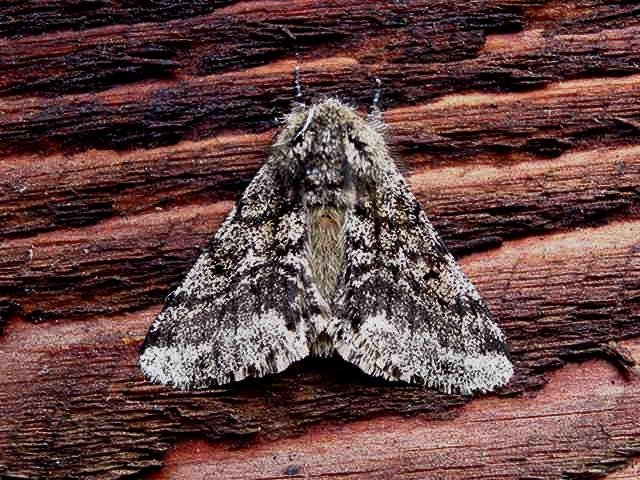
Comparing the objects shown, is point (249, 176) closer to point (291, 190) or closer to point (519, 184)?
point (291, 190)

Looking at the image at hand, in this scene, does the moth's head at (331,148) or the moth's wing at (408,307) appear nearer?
the moth's wing at (408,307)

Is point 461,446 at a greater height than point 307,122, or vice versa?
point 307,122

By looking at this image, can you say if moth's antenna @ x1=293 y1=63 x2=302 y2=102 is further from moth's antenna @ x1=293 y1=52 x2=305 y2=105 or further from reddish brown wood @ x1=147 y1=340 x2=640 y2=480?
reddish brown wood @ x1=147 y1=340 x2=640 y2=480

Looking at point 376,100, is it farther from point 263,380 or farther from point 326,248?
point 263,380

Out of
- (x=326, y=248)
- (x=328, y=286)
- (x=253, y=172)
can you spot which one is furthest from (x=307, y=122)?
(x=328, y=286)

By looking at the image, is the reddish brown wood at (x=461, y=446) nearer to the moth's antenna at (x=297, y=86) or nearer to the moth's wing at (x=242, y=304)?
the moth's wing at (x=242, y=304)

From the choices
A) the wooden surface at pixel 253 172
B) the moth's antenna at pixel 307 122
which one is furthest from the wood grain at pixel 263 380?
the moth's antenna at pixel 307 122

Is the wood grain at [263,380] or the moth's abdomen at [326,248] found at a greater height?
the moth's abdomen at [326,248]

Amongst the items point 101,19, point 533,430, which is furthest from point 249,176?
point 533,430
